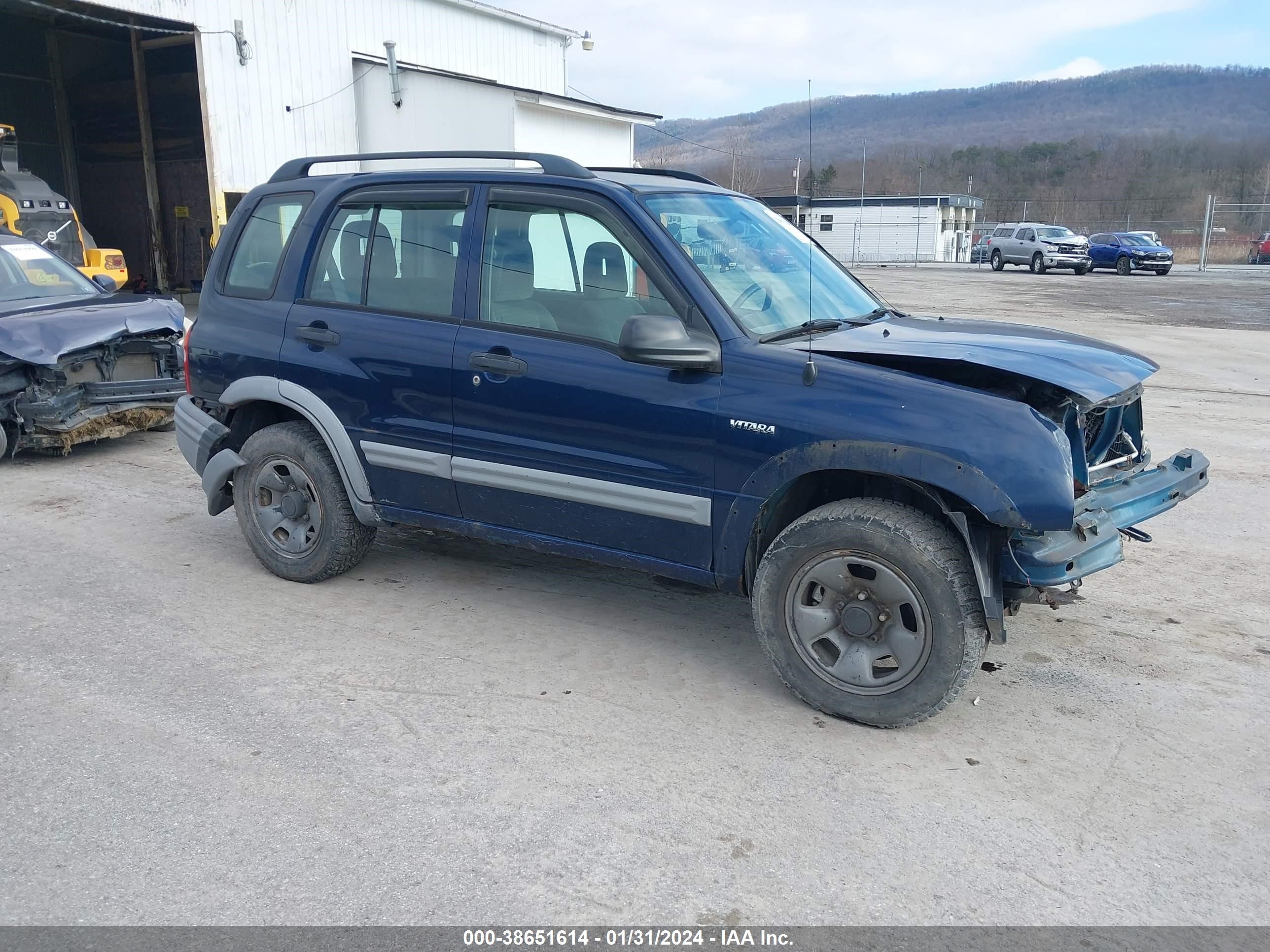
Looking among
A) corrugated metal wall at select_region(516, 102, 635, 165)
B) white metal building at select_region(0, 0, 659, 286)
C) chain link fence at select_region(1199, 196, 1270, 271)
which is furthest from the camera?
chain link fence at select_region(1199, 196, 1270, 271)

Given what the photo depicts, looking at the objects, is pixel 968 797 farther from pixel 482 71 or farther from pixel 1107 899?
pixel 482 71

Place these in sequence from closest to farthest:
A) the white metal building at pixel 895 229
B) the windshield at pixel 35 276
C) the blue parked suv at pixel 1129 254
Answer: the windshield at pixel 35 276
the blue parked suv at pixel 1129 254
the white metal building at pixel 895 229

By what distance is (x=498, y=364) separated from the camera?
4387 millimetres

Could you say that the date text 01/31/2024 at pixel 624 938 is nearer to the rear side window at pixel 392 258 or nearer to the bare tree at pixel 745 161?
the rear side window at pixel 392 258

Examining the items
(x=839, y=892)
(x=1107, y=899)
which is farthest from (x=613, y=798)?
(x=1107, y=899)

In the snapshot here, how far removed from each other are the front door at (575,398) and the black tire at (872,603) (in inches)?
15.1

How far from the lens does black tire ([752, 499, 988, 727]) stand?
11.9 ft

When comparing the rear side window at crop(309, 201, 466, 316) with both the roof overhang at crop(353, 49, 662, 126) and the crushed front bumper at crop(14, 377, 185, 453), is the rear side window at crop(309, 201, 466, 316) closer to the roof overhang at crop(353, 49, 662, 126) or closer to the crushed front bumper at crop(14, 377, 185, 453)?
the crushed front bumper at crop(14, 377, 185, 453)

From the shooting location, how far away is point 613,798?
3352 mm

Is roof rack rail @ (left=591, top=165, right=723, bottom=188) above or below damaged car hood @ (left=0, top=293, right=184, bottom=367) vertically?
above

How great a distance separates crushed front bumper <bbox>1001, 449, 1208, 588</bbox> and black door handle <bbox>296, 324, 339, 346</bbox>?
317 cm

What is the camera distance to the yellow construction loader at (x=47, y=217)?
1712 centimetres

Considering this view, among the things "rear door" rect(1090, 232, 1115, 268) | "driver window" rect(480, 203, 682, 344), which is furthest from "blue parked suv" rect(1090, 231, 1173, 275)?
"driver window" rect(480, 203, 682, 344)

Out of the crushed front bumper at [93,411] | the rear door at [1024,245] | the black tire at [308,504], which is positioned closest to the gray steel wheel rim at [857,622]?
the black tire at [308,504]
